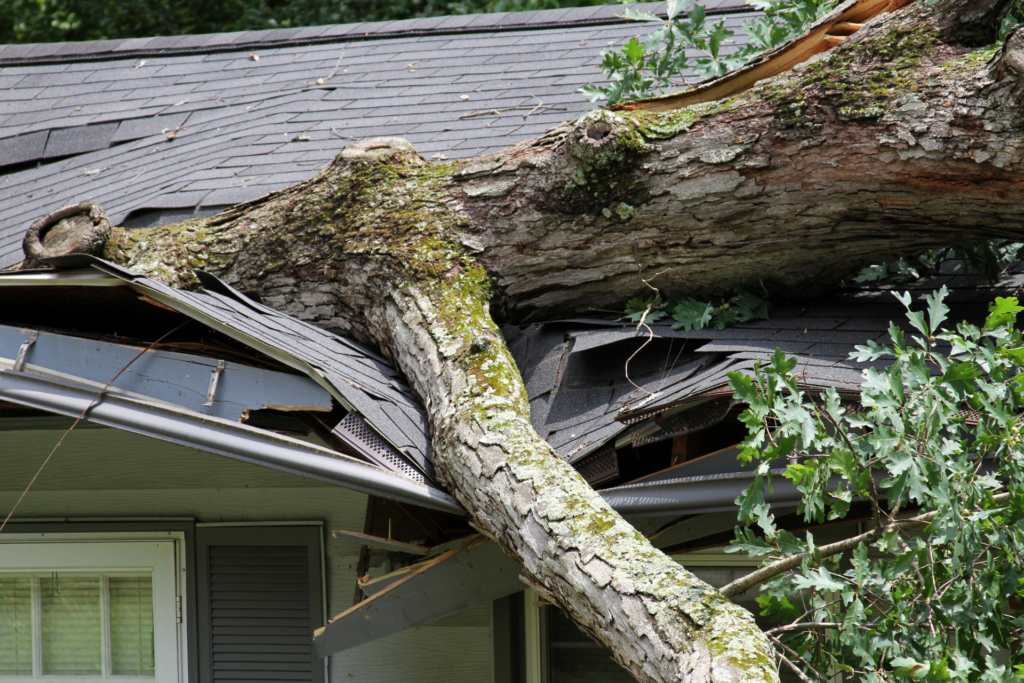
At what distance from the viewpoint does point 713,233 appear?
2918 millimetres

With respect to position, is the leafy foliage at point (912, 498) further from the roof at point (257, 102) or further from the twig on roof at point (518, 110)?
the twig on roof at point (518, 110)

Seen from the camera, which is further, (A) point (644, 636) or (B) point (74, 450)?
(B) point (74, 450)

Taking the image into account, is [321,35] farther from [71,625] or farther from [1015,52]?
[1015,52]

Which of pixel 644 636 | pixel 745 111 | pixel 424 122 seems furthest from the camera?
pixel 424 122

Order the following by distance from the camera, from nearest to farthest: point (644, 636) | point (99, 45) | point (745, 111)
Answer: point (644, 636)
point (745, 111)
point (99, 45)

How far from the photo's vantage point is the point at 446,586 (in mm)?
2691

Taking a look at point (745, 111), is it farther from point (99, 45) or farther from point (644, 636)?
point (99, 45)

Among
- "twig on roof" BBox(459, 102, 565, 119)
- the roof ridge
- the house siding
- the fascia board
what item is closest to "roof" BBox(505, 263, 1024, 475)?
the fascia board

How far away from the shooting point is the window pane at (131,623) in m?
3.80

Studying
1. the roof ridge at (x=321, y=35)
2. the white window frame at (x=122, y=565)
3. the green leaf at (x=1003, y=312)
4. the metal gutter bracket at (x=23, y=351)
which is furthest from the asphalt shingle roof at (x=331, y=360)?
the roof ridge at (x=321, y=35)

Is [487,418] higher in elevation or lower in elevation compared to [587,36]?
lower

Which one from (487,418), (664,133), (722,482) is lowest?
(722,482)

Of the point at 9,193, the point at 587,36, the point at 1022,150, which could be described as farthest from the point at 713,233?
the point at 9,193

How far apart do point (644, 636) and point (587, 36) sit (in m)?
4.82
